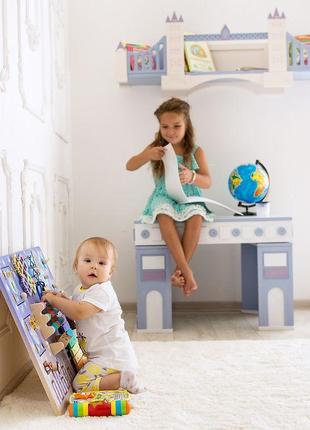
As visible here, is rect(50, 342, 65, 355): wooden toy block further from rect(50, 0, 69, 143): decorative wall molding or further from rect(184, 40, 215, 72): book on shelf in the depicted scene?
rect(184, 40, 215, 72): book on shelf

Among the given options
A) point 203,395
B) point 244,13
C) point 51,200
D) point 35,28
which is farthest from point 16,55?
point 244,13

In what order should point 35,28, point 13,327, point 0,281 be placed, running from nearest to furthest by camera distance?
point 0,281 → point 13,327 → point 35,28

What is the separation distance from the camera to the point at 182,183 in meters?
2.64

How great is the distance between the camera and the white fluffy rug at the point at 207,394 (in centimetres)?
134

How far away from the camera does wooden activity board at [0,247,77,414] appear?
1.47 metres

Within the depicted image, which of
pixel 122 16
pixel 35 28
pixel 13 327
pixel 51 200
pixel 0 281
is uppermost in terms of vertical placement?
pixel 122 16

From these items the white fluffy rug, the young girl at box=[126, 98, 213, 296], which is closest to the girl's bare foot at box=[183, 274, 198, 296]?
the young girl at box=[126, 98, 213, 296]

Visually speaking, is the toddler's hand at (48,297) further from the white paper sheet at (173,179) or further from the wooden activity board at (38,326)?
the white paper sheet at (173,179)

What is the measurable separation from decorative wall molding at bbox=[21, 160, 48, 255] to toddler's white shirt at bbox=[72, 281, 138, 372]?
435mm

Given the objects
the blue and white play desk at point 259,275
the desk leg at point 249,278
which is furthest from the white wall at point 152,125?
the blue and white play desk at point 259,275

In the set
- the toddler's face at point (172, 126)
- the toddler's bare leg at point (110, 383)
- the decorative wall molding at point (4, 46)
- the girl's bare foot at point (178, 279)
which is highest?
the decorative wall molding at point (4, 46)

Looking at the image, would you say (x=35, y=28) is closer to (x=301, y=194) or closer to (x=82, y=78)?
(x=82, y=78)

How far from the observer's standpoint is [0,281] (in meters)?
1.50

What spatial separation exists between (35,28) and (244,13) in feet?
4.53
